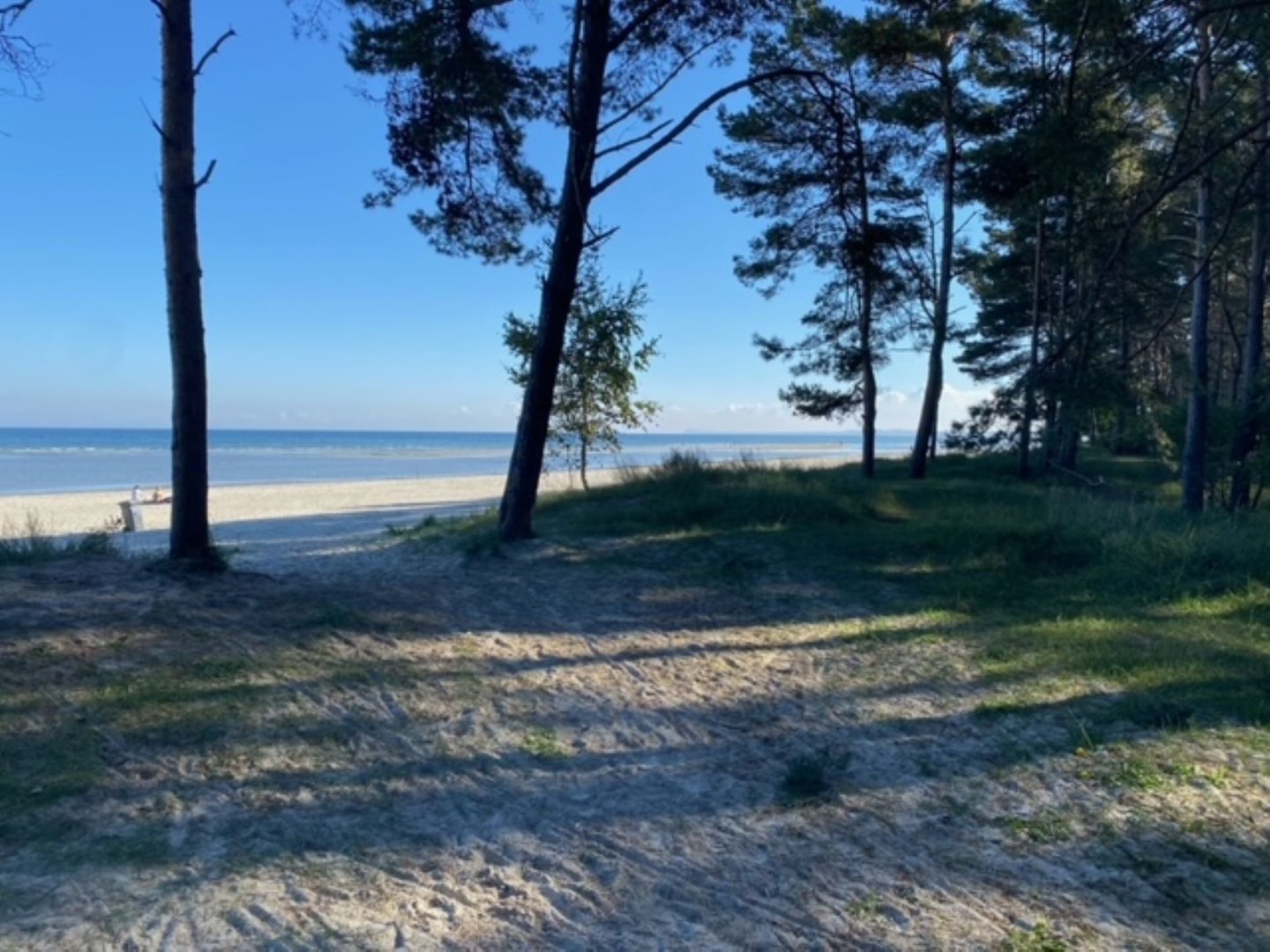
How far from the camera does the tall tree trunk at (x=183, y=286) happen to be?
24.3 ft

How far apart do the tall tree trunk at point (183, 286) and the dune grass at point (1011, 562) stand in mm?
3467

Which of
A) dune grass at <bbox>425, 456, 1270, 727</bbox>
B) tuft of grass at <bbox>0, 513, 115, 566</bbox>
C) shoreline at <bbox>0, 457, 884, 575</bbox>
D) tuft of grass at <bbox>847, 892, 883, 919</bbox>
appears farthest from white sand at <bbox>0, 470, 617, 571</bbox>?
tuft of grass at <bbox>847, 892, 883, 919</bbox>

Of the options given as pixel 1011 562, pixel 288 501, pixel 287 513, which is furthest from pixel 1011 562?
pixel 288 501

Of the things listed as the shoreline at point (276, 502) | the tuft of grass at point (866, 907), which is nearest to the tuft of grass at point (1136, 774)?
the tuft of grass at point (866, 907)

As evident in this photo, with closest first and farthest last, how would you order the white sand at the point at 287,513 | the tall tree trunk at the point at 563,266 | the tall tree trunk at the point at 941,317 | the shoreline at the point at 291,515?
1. the tall tree trunk at the point at 563,266
2. the shoreline at the point at 291,515
3. the white sand at the point at 287,513
4. the tall tree trunk at the point at 941,317

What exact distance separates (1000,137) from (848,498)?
21.0ft

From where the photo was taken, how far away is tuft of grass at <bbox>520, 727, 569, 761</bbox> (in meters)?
4.79

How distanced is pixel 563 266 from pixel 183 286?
4.02m

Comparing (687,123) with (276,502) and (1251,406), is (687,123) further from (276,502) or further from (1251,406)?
(276,502)

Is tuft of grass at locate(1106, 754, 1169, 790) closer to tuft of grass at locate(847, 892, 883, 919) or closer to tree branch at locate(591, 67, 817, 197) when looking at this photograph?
tuft of grass at locate(847, 892, 883, 919)

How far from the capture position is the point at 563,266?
1030 cm

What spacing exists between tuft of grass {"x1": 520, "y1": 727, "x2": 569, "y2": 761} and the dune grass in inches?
102

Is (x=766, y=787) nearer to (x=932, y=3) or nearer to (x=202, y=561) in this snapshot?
(x=202, y=561)

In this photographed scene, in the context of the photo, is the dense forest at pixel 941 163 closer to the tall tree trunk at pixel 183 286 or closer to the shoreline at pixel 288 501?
the tall tree trunk at pixel 183 286
